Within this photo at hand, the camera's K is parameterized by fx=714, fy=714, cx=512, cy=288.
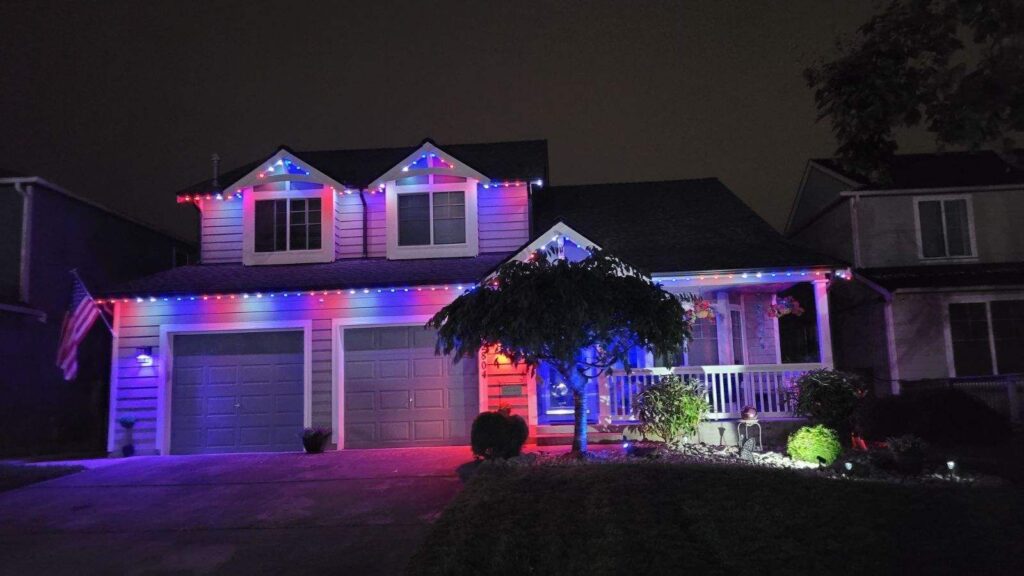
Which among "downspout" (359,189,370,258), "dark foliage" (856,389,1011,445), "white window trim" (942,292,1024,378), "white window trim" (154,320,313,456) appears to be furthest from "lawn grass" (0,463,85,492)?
"white window trim" (942,292,1024,378)

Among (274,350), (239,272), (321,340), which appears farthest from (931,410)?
(239,272)

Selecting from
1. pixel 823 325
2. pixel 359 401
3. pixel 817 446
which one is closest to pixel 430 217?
pixel 359 401

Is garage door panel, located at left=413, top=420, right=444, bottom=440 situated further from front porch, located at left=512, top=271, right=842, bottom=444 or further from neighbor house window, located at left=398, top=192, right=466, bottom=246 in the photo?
neighbor house window, located at left=398, top=192, right=466, bottom=246

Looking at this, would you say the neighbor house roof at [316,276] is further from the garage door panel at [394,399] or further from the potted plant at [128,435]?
the potted plant at [128,435]

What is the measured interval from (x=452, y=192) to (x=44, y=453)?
456 inches

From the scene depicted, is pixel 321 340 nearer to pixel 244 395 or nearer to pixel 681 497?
pixel 244 395

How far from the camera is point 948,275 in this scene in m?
16.1

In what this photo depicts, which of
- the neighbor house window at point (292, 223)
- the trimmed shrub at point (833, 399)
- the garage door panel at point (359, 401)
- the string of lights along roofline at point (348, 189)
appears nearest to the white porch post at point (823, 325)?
the trimmed shrub at point (833, 399)

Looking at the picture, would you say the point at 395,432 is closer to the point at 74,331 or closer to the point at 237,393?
the point at 237,393

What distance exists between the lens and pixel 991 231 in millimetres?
16938

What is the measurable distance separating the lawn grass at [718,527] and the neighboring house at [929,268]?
285 inches

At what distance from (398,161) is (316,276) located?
126 inches

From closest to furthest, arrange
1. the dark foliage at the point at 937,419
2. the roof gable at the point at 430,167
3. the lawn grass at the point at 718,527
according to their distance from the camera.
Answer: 1. the lawn grass at the point at 718,527
2. the dark foliage at the point at 937,419
3. the roof gable at the point at 430,167

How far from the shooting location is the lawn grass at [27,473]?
11.7 m
